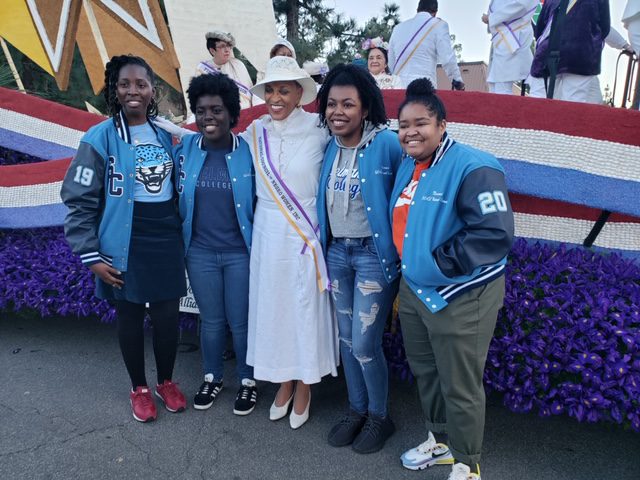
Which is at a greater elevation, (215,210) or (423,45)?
(423,45)

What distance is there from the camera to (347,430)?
8.76 feet

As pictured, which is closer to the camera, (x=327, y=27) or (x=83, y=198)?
(x=83, y=198)

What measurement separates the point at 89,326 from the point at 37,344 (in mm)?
448

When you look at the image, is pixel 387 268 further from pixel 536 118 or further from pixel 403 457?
pixel 536 118

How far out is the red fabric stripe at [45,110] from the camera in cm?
435

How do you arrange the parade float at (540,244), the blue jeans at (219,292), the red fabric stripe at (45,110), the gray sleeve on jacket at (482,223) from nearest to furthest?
the gray sleeve on jacket at (482,223) → the parade float at (540,244) → the blue jeans at (219,292) → the red fabric stripe at (45,110)

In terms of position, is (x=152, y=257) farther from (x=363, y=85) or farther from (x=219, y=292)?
(x=363, y=85)

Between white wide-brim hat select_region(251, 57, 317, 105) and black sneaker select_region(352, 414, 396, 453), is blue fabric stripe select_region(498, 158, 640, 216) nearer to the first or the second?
white wide-brim hat select_region(251, 57, 317, 105)

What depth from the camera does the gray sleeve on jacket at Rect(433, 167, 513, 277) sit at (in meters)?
1.89

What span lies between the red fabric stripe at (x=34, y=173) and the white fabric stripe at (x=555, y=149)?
3.05 m

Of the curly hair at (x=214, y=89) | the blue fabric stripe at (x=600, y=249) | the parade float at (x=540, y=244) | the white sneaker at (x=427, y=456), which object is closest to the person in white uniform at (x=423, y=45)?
the parade float at (x=540, y=244)

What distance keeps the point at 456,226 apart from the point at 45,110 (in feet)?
12.9

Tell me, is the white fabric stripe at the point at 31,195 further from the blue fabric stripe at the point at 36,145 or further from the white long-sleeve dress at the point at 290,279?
the white long-sleeve dress at the point at 290,279

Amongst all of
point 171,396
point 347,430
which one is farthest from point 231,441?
point 347,430
